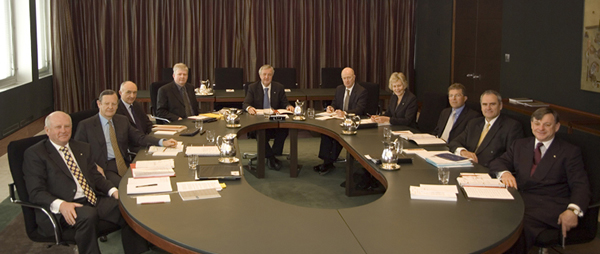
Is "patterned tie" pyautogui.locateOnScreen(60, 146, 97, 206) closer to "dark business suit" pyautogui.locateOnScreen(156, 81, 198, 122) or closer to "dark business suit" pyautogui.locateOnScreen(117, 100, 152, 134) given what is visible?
"dark business suit" pyautogui.locateOnScreen(117, 100, 152, 134)

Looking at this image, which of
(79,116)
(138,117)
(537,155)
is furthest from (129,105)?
(537,155)

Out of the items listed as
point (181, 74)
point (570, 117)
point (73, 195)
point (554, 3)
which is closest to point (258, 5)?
point (181, 74)

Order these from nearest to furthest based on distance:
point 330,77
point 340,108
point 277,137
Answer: point 277,137, point 340,108, point 330,77

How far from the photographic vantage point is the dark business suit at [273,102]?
23.1 ft

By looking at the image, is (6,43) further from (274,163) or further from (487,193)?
(487,193)

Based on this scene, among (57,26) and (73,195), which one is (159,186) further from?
(57,26)

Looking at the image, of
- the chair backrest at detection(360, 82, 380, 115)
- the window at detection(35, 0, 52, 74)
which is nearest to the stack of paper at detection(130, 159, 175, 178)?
the chair backrest at detection(360, 82, 380, 115)

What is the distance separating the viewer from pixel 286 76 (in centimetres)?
932

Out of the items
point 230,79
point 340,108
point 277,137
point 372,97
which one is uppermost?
point 230,79

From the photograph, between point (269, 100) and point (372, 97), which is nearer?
point (269, 100)

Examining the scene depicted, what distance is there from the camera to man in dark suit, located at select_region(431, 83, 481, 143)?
17.2 ft

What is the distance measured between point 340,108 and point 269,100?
90cm

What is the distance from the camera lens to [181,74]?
657cm

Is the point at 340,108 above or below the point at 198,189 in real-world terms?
above
